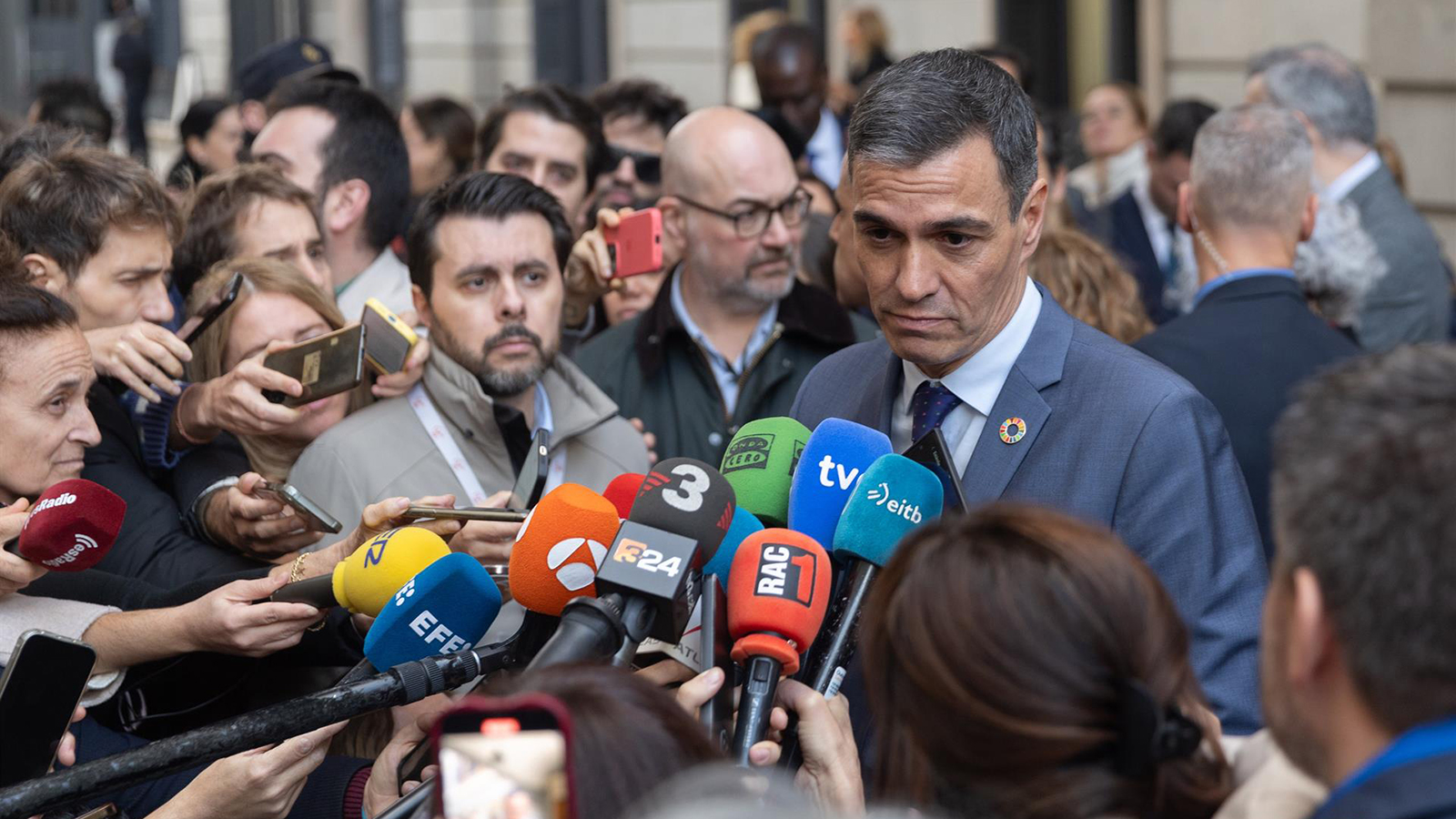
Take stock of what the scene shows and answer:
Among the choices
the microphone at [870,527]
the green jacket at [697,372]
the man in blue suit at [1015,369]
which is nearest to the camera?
the microphone at [870,527]

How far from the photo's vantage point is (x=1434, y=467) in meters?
1.24

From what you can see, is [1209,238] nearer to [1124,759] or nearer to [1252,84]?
[1252,84]

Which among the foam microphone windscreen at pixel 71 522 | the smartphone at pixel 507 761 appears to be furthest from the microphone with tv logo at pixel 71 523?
the smartphone at pixel 507 761

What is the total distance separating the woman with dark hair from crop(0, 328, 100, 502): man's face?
16.2ft

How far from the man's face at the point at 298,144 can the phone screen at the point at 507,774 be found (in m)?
3.71

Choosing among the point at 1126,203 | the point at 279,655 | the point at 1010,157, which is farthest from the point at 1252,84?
the point at 279,655

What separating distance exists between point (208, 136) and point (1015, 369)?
627 centimetres

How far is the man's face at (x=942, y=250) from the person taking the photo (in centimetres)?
240

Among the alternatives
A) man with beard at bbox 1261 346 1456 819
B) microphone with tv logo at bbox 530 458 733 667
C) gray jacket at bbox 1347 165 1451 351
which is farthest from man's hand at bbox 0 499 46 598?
gray jacket at bbox 1347 165 1451 351

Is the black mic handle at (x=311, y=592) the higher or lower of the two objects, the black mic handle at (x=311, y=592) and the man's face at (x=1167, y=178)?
Answer: the lower

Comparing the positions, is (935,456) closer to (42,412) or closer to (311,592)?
(311,592)

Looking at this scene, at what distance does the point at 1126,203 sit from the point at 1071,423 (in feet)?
16.1

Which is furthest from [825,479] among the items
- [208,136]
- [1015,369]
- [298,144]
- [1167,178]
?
[208,136]

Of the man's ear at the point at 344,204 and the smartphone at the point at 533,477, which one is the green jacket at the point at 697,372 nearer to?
the man's ear at the point at 344,204
